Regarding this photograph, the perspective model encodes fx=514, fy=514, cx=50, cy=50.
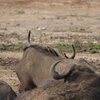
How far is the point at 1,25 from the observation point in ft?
77.0

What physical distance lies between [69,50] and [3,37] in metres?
3.86

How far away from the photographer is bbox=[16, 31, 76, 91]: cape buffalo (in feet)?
35.8

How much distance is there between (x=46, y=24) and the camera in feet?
77.4

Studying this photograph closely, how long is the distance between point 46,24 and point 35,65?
488 inches

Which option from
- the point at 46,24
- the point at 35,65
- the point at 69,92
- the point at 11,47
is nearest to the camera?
the point at 69,92

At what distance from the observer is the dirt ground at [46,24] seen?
14438mm

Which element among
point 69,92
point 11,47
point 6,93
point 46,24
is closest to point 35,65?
point 6,93

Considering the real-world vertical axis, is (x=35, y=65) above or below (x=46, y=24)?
above

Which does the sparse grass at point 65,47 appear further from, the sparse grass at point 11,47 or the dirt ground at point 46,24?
the dirt ground at point 46,24

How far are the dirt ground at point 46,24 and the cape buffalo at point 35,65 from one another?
1.16 ft

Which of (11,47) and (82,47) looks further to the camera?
(82,47)

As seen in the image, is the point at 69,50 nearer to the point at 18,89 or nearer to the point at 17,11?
the point at 18,89

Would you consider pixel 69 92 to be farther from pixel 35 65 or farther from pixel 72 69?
pixel 35 65

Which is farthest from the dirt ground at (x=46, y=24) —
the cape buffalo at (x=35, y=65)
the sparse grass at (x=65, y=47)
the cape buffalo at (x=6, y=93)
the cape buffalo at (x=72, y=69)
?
the cape buffalo at (x=6, y=93)
